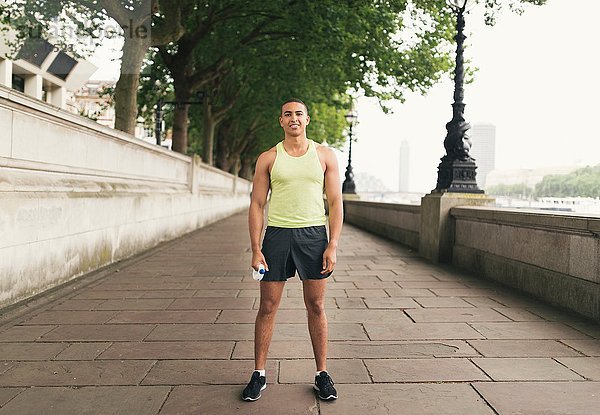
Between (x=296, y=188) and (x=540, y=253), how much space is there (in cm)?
426

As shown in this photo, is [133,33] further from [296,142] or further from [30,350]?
[296,142]

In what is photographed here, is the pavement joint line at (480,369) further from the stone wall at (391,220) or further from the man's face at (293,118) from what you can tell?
the stone wall at (391,220)

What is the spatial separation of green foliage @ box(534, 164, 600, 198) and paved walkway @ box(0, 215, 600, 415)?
131 centimetres

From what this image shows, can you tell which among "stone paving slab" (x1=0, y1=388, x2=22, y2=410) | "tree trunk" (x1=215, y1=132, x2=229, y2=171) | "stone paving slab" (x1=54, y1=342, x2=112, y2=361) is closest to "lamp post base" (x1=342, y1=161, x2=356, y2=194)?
"tree trunk" (x1=215, y1=132, x2=229, y2=171)

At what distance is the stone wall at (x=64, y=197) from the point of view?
551 centimetres

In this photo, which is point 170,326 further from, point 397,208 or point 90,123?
point 397,208

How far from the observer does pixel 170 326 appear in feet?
15.8

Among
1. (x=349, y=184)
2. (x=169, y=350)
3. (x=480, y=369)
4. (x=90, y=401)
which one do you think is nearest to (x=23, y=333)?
(x=169, y=350)

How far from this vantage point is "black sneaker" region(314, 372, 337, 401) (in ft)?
10.3

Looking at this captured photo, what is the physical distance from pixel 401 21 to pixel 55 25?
11077 mm

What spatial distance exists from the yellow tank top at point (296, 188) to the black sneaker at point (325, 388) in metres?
0.92

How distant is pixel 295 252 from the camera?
10.5 feet

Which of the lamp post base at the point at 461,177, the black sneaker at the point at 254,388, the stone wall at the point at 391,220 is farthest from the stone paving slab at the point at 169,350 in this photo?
the stone wall at the point at 391,220

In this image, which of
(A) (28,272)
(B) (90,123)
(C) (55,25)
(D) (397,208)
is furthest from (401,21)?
(A) (28,272)
